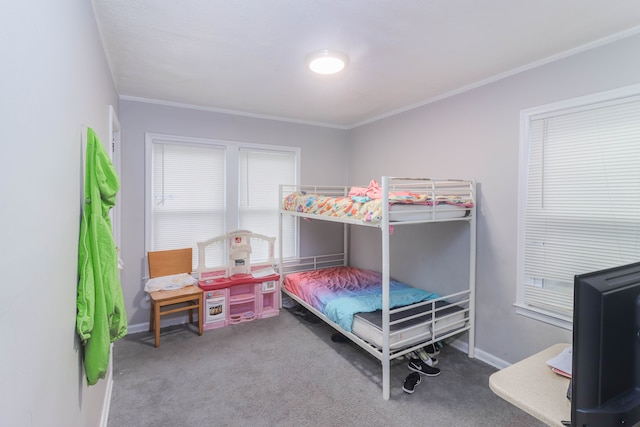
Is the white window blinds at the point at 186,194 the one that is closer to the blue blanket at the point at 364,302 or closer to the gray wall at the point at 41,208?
the blue blanket at the point at 364,302

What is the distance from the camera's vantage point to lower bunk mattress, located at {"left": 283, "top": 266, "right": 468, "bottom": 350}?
2.37 m

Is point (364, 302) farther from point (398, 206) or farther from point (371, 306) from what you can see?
point (398, 206)

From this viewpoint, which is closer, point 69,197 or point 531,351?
point 69,197

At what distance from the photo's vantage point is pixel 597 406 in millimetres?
765

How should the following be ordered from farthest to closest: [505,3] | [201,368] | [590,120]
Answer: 1. [201,368]
2. [590,120]
3. [505,3]

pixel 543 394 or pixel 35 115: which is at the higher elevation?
pixel 35 115

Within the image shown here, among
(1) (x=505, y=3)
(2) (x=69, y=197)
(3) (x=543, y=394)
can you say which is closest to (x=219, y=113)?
(2) (x=69, y=197)

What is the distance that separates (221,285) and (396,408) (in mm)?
2077

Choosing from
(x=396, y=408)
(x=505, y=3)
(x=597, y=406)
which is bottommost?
(x=396, y=408)

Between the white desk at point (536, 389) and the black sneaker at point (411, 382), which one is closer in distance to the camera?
the white desk at point (536, 389)

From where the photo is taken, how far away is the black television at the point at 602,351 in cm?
75

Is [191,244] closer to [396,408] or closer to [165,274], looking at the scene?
→ [165,274]

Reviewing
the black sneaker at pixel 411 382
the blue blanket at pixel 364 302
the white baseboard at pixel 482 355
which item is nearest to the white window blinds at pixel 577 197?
the white baseboard at pixel 482 355

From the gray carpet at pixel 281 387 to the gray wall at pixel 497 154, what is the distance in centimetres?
45
